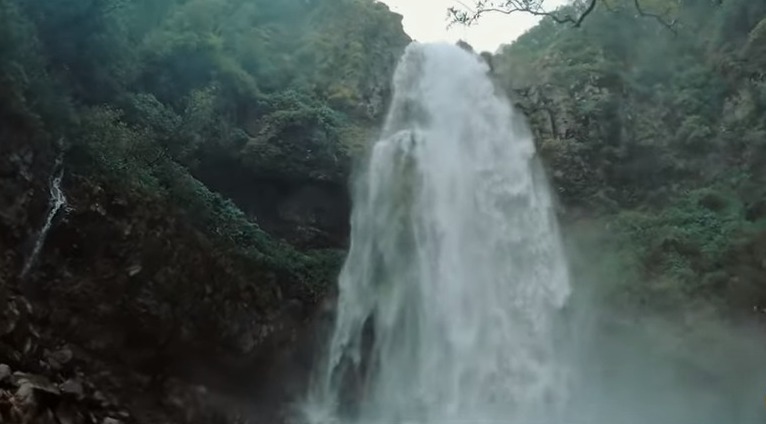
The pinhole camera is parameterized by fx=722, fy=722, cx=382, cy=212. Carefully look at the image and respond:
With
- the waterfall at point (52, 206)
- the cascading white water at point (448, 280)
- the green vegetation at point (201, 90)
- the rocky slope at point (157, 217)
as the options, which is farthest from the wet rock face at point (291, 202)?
the waterfall at point (52, 206)

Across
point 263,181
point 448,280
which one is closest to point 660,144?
point 448,280

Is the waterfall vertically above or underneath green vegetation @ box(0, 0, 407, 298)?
underneath

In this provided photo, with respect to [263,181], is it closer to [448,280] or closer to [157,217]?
[157,217]

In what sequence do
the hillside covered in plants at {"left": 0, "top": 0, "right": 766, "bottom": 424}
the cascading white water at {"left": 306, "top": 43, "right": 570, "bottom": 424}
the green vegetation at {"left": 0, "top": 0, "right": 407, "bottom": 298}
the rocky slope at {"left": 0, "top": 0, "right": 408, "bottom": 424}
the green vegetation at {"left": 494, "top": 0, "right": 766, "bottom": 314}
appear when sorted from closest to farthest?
1. the rocky slope at {"left": 0, "top": 0, "right": 408, "bottom": 424}
2. the hillside covered in plants at {"left": 0, "top": 0, "right": 766, "bottom": 424}
3. the green vegetation at {"left": 0, "top": 0, "right": 407, "bottom": 298}
4. the cascading white water at {"left": 306, "top": 43, "right": 570, "bottom": 424}
5. the green vegetation at {"left": 494, "top": 0, "right": 766, "bottom": 314}

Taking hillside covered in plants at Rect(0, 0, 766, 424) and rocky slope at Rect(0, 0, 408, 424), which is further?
hillside covered in plants at Rect(0, 0, 766, 424)

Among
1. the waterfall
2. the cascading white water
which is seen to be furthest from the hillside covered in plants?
the cascading white water

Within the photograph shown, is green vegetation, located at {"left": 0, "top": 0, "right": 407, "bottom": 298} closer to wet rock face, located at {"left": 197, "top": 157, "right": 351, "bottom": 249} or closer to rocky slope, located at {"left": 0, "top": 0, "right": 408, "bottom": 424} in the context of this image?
rocky slope, located at {"left": 0, "top": 0, "right": 408, "bottom": 424}

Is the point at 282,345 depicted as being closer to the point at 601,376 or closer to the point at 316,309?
the point at 316,309

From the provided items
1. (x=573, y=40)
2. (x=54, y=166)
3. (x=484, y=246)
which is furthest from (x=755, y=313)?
(x=54, y=166)
